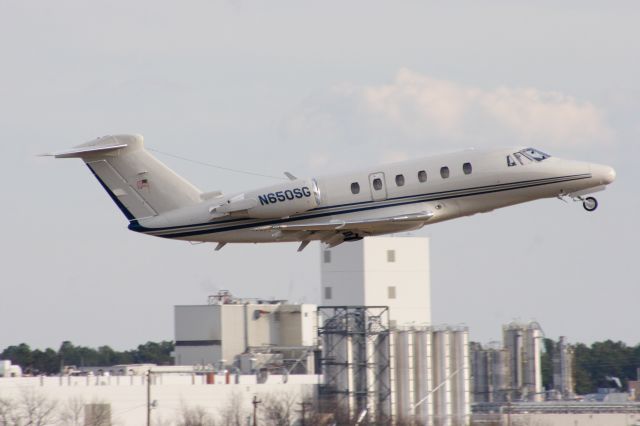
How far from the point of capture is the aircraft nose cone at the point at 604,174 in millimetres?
40281

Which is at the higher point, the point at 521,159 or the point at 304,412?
the point at 521,159

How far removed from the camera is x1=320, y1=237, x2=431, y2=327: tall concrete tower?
86.3 m

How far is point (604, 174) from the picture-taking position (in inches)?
1587

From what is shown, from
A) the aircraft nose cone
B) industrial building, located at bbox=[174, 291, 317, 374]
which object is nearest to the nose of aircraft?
the aircraft nose cone

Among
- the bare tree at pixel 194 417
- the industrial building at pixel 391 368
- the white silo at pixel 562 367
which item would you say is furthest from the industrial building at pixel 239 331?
the white silo at pixel 562 367

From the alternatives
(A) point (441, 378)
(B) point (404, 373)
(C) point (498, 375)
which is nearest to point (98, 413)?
(B) point (404, 373)

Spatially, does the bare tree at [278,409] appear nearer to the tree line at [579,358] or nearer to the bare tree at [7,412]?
the bare tree at [7,412]

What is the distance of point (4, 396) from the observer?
6262 cm

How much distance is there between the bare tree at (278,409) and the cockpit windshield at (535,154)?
3026 centimetres

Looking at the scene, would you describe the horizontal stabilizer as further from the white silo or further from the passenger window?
the white silo

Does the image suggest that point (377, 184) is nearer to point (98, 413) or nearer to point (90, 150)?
point (90, 150)

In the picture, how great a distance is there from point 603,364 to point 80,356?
55.5 meters

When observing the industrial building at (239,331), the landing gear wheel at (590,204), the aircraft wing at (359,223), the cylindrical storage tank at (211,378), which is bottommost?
the cylindrical storage tank at (211,378)

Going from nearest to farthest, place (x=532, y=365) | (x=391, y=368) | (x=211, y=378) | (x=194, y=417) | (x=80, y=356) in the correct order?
(x=194, y=417) → (x=211, y=378) → (x=391, y=368) → (x=532, y=365) → (x=80, y=356)
